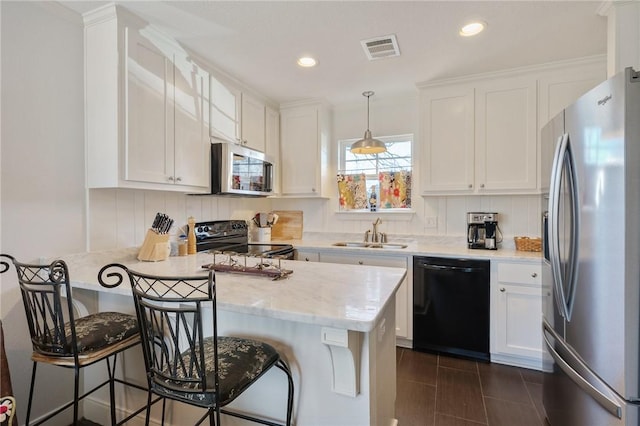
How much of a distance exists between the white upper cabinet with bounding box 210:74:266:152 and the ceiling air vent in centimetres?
125

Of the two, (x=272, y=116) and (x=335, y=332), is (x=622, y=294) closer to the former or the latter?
(x=335, y=332)

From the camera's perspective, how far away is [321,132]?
349 cm

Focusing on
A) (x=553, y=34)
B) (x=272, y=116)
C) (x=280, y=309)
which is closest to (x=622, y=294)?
(x=280, y=309)

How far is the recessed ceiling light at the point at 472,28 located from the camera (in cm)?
202

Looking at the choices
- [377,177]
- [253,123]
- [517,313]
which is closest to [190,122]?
[253,123]

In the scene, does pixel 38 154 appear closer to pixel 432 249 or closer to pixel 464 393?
pixel 432 249

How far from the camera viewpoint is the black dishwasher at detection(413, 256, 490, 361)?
8.34 feet

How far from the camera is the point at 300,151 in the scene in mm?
3572

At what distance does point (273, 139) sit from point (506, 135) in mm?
2318

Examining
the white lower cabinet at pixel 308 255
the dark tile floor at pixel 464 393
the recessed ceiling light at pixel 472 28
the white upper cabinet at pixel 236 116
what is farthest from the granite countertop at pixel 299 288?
the recessed ceiling light at pixel 472 28

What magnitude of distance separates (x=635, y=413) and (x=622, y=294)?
0.43 m

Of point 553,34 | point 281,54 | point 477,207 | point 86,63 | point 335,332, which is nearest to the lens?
point 335,332

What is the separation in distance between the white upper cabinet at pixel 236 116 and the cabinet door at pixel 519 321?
2.60 m

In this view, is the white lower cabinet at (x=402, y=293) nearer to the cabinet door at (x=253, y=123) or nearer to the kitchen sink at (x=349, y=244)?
the kitchen sink at (x=349, y=244)
